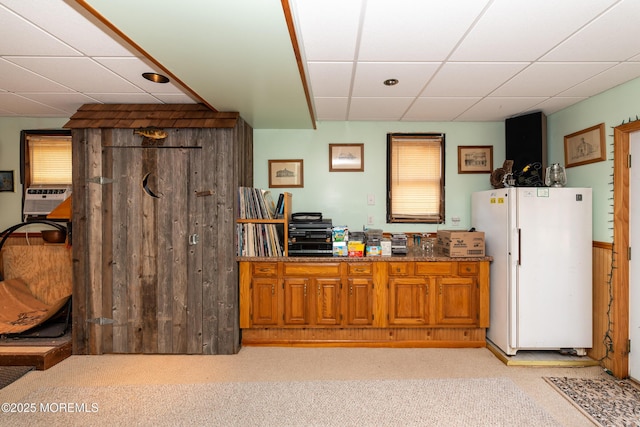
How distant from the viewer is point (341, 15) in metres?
1.76

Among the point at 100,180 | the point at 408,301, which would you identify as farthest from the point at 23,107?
the point at 408,301

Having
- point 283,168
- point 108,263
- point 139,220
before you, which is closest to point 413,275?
point 283,168

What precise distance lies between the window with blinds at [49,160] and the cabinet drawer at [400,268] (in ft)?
12.5

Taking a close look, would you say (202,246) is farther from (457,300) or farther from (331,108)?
(457,300)

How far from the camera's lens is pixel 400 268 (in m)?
→ 3.38

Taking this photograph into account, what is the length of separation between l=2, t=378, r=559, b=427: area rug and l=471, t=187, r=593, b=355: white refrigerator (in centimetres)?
65

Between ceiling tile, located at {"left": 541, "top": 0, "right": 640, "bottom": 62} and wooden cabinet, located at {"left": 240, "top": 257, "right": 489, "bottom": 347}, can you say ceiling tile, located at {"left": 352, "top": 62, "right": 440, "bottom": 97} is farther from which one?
wooden cabinet, located at {"left": 240, "top": 257, "right": 489, "bottom": 347}

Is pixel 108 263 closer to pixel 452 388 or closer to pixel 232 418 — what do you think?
pixel 232 418

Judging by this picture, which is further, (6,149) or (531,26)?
(6,149)

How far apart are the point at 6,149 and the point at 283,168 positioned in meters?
3.20

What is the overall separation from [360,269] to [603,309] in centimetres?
221

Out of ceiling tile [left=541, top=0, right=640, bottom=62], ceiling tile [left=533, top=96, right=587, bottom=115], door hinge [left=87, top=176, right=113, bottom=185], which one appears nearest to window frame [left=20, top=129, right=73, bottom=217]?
door hinge [left=87, top=176, right=113, bottom=185]

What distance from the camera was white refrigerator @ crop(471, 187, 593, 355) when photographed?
300cm

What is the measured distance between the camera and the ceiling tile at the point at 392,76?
237 centimetres
